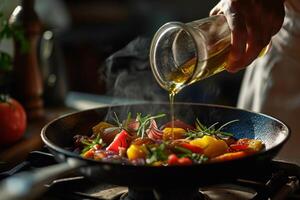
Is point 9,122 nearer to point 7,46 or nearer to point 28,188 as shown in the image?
point 7,46

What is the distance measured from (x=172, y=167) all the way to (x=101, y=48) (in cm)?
262

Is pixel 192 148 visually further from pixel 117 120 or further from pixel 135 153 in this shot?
pixel 117 120

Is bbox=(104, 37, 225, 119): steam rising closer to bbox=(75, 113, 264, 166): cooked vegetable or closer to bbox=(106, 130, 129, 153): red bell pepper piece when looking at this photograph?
bbox=(75, 113, 264, 166): cooked vegetable

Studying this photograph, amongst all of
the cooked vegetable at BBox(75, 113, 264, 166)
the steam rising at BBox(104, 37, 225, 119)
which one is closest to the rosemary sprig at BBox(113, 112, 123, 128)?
the cooked vegetable at BBox(75, 113, 264, 166)

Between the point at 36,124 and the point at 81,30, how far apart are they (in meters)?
2.03

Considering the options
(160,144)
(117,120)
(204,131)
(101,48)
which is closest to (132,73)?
(117,120)

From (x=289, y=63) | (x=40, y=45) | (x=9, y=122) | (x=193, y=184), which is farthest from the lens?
(x=40, y=45)

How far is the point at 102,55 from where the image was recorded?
348cm

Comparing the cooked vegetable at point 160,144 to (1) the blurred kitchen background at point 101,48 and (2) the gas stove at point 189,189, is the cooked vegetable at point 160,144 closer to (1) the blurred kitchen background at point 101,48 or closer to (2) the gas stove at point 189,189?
(2) the gas stove at point 189,189

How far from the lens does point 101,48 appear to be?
3.44 m

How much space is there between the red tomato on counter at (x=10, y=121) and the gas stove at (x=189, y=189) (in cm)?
29

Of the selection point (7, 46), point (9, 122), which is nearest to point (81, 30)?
point (7, 46)

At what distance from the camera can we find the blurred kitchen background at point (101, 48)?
172cm

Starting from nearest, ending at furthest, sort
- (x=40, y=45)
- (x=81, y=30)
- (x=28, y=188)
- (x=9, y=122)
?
(x=28, y=188) < (x=9, y=122) < (x=40, y=45) < (x=81, y=30)
